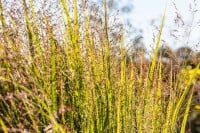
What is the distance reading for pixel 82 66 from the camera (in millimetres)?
2174

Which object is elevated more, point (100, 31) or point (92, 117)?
point (100, 31)

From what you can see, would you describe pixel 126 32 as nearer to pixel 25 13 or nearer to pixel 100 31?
pixel 100 31

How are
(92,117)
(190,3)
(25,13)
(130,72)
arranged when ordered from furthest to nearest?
(130,72) → (190,3) → (25,13) → (92,117)

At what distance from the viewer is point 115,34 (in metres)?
2.39

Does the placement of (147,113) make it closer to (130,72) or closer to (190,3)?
(130,72)

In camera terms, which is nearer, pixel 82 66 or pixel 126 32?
pixel 82 66

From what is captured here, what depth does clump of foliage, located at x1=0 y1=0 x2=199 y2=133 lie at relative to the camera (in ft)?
6.72

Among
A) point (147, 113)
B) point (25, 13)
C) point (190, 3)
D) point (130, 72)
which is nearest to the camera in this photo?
point (25, 13)

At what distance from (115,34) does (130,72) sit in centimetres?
39

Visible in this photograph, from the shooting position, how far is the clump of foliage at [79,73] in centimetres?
205

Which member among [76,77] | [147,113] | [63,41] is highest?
[63,41]

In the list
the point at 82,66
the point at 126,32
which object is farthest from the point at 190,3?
the point at 82,66

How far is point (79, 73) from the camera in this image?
2152 mm

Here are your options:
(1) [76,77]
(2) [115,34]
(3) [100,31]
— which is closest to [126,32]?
(2) [115,34]
